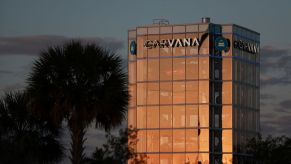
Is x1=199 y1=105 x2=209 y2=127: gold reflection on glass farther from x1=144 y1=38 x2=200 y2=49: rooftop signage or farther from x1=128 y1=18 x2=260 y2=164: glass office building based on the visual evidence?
x1=144 y1=38 x2=200 y2=49: rooftop signage

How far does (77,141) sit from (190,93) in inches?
2315

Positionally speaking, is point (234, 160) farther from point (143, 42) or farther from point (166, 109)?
point (143, 42)

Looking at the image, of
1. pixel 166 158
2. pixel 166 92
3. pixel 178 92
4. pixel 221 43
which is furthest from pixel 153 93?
pixel 221 43

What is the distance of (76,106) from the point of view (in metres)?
50.8

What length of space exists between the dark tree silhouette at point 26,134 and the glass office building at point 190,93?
50.5 meters

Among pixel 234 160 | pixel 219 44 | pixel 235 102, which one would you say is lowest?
pixel 234 160

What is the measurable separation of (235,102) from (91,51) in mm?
59680

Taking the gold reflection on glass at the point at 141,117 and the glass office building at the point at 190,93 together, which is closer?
the glass office building at the point at 190,93

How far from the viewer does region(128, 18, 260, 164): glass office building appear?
4257 inches

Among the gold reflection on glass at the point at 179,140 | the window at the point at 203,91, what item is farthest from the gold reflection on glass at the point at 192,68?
the gold reflection on glass at the point at 179,140

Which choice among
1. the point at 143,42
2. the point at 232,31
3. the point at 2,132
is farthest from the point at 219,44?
the point at 2,132

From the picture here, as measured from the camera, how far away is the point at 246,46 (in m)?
112

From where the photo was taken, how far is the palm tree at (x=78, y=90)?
50.5 m

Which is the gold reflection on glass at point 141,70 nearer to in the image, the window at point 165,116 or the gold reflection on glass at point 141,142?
the window at point 165,116
